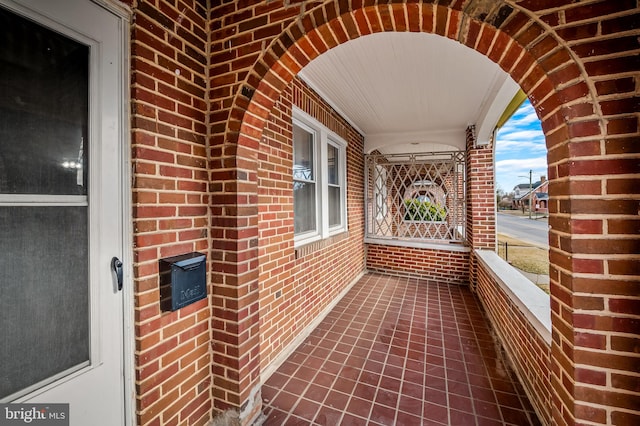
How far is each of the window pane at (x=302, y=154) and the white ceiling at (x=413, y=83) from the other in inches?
23.2

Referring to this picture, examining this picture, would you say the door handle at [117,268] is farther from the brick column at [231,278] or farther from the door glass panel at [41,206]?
the brick column at [231,278]

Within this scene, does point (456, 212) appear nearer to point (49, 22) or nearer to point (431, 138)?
point (431, 138)

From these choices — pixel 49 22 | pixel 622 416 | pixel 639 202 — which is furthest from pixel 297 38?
pixel 622 416

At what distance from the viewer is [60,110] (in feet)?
3.58

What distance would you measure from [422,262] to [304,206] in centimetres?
312

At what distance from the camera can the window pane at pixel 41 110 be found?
96 centimetres

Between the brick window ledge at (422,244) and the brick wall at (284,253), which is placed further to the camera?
the brick window ledge at (422,244)

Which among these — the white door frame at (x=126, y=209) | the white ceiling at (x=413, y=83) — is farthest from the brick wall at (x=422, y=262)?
the white door frame at (x=126, y=209)

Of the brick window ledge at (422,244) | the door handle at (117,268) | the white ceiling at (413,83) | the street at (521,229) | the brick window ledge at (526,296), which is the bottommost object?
the brick window ledge at (526,296)

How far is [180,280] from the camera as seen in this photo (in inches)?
55.7

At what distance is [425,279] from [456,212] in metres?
1.44

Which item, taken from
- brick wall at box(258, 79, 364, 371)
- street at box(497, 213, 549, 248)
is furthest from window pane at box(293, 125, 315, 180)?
street at box(497, 213, 549, 248)

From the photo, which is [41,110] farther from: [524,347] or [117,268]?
[524,347]

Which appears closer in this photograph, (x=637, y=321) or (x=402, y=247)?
(x=637, y=321)
